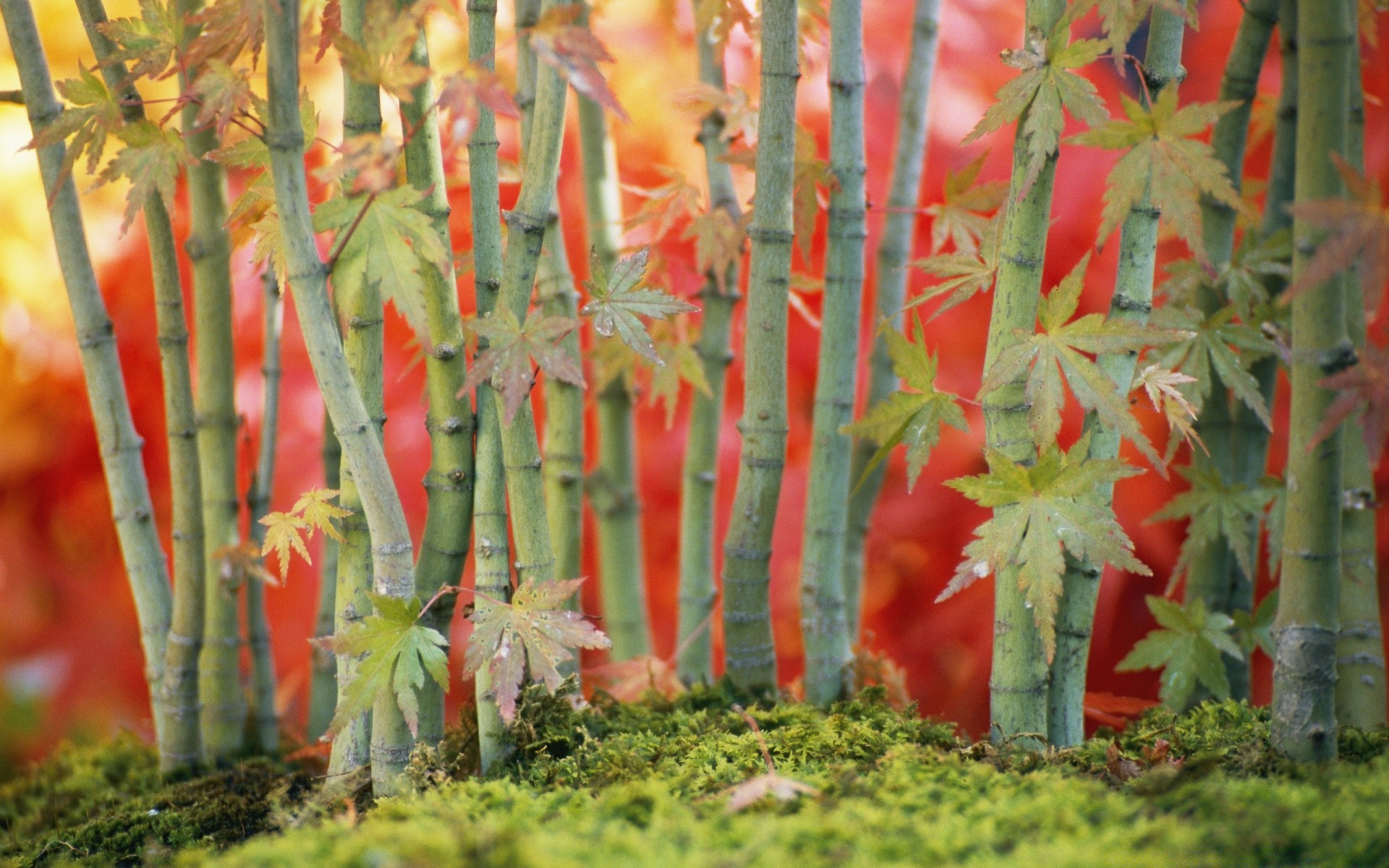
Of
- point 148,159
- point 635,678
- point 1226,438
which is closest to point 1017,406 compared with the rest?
point 1226,438

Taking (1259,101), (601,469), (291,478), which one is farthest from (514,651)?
(1259,101)

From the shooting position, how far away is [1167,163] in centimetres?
77

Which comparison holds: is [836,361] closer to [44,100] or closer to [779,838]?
[779,838]

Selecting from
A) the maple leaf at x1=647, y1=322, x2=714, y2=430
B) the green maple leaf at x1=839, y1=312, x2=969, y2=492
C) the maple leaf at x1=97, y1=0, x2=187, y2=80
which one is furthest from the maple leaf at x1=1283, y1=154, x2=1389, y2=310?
the maple leaf at x1=97, y1=0, x2=187, y2=80

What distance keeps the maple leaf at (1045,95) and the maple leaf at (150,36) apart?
0.69 meters

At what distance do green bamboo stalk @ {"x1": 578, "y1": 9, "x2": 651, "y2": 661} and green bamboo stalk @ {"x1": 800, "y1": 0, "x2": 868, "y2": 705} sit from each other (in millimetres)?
349

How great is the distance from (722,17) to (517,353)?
52 centimetres

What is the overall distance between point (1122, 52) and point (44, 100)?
1.03 meters

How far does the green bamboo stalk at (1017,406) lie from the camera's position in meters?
0.87

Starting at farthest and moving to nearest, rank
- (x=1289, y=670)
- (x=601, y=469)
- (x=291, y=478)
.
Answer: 1. (x=291, y=478)
2. (x=601, y=469)
3. (x=1289, y=670)

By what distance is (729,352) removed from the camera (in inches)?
52.1

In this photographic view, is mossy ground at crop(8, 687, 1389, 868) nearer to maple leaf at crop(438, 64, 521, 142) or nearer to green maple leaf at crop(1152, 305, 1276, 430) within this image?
green maple leaf at crop(1152, 305, 1276, 430)

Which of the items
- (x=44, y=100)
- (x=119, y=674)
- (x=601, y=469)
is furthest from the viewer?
(x=119, y=674)

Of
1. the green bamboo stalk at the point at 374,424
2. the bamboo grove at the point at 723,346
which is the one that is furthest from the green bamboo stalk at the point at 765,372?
the green bamboo stalk at the point at 374,424
